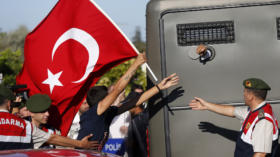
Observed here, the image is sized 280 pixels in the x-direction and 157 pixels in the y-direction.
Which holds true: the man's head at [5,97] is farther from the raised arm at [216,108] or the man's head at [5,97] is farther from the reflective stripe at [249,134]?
the reflective stripe at [249,134]

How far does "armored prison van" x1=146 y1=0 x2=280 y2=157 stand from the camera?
5.12 m

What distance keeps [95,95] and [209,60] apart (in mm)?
1529

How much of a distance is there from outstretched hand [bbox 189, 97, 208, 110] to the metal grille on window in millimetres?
619

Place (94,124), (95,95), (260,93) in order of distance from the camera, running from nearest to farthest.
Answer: (260,93) < (94,124) < (95,95)

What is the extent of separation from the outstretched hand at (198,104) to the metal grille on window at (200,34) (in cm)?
62

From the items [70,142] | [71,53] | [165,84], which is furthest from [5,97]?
[165,84]

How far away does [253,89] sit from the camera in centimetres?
467

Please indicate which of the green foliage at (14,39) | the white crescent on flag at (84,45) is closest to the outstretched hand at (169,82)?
the white crescent on flag at (84,45)

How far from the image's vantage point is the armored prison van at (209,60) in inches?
201

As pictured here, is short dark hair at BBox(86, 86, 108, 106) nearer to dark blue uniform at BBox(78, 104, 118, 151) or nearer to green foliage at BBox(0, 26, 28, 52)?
dark blue uniform at BBox(78, 104, 118, 151)

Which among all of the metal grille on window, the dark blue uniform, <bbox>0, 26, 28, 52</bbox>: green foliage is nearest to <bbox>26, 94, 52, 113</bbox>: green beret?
the dark blue uniform

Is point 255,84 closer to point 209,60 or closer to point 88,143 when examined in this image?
point 209,60

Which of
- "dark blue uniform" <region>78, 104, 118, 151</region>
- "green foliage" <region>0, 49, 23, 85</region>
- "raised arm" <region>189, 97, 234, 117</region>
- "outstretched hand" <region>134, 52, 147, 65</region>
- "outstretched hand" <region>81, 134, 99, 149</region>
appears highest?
"green foliage" <region>0, 49, 23, 85</region>

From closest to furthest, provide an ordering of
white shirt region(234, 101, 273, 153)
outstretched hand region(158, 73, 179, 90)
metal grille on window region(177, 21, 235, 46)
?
1. white shirt region(234, 101, 273, 153)
2. outstretched hand region(158, 73, 179, 90)
3. metal grille on window region(177, 21, 235, 46)
